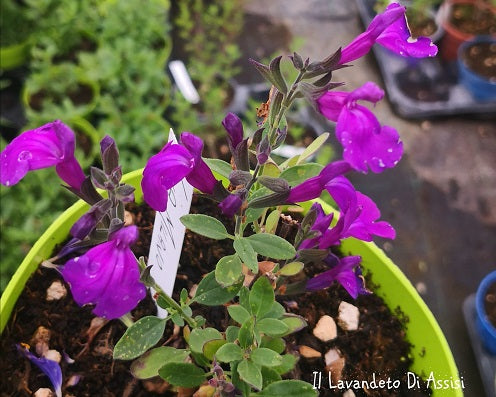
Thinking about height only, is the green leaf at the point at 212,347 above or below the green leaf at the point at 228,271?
below

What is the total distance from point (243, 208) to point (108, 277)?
217 mm

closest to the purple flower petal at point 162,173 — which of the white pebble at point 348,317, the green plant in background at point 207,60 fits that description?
the white pebble at point 348,317

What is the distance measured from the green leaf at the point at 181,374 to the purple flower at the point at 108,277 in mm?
186

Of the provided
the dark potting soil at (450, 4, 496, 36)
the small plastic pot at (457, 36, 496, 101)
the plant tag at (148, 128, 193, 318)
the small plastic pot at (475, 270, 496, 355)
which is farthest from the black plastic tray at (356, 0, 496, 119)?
the plant tag at (148, 128, 193, 318)

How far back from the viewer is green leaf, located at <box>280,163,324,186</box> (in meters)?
0.81

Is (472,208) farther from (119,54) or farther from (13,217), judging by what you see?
(13,217)

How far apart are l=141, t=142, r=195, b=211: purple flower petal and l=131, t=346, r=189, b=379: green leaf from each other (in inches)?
11.3

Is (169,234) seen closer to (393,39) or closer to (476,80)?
(393,39)

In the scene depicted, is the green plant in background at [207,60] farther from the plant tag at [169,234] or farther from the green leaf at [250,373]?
the green leaf at [250,373]

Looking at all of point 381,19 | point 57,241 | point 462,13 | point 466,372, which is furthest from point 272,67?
point 462,13

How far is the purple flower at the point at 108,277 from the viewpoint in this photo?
0.63m

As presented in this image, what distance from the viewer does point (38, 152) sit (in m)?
0.68

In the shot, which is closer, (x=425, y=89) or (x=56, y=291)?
(x=56, y=291)

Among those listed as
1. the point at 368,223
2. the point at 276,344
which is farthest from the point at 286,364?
the point at 368,223
